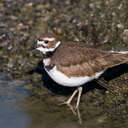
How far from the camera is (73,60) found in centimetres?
760

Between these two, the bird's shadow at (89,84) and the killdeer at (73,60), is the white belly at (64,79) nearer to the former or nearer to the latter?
the killdeer at (73,60)

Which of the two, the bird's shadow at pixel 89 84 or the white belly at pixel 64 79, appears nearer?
the white belly at pixel 64 79

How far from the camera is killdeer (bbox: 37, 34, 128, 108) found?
297 inches

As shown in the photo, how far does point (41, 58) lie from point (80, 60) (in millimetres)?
2743

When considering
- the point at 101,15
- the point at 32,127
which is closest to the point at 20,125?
the point at 32,127

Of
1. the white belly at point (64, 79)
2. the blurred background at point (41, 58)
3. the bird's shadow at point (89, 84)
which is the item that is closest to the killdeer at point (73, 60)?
the white belly at point (64, 79)

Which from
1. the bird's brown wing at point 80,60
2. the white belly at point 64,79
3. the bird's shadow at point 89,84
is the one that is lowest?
the bird's shadow at point 89,84

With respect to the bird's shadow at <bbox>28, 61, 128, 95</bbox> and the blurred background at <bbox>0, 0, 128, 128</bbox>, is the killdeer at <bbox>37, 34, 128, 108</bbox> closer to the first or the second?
the blurred background at <bbox>0, 0, 128, 128</bbox>

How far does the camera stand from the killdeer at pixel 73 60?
24.8ft

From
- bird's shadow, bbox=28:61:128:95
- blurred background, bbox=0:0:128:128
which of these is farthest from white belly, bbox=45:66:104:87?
bird's shadow, bbox=28:61:128:95

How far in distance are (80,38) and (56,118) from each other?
3.76 meters

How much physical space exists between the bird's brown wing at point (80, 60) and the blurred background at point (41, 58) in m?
0.90

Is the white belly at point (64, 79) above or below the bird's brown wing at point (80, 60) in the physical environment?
below

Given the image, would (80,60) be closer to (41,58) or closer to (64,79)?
(64,79)
